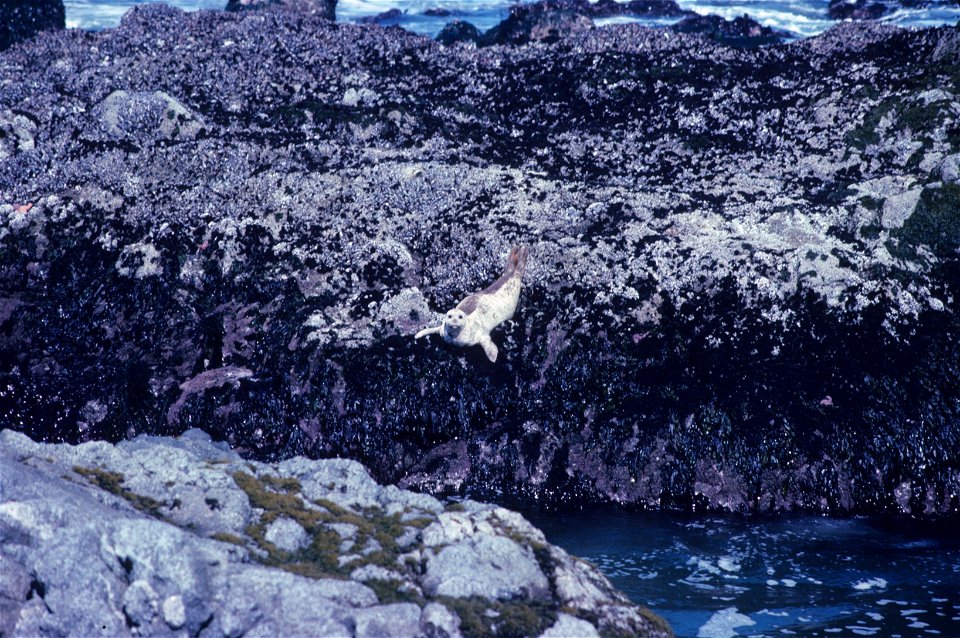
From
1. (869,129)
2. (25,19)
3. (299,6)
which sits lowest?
(869,129)

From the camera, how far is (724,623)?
582 centimetres

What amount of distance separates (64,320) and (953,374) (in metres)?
9.34

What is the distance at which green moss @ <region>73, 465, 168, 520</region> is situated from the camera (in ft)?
16.7

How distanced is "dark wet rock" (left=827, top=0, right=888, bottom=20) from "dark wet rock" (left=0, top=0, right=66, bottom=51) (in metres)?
25.0

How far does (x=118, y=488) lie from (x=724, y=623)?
412 cm

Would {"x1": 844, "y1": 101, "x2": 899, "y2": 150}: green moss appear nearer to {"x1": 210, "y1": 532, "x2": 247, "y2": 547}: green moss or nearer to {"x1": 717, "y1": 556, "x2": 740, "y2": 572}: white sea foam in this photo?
{"x1": 717, "y1": 556, "x2": 740, "y2": 572}: white sea foam

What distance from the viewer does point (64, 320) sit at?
30.7ft

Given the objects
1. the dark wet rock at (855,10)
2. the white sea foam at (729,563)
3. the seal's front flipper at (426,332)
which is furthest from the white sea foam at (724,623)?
the dark wet rock at (855,10)

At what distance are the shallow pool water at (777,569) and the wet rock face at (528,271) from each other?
371mm

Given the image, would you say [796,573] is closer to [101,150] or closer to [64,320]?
[64,320]

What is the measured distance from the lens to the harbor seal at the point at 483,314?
841 cm

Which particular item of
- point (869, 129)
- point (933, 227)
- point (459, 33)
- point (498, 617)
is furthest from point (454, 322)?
point (459, 33)

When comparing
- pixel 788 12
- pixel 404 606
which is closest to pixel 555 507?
pixel 404 606

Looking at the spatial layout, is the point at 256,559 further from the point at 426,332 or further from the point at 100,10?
the point at 100,10
